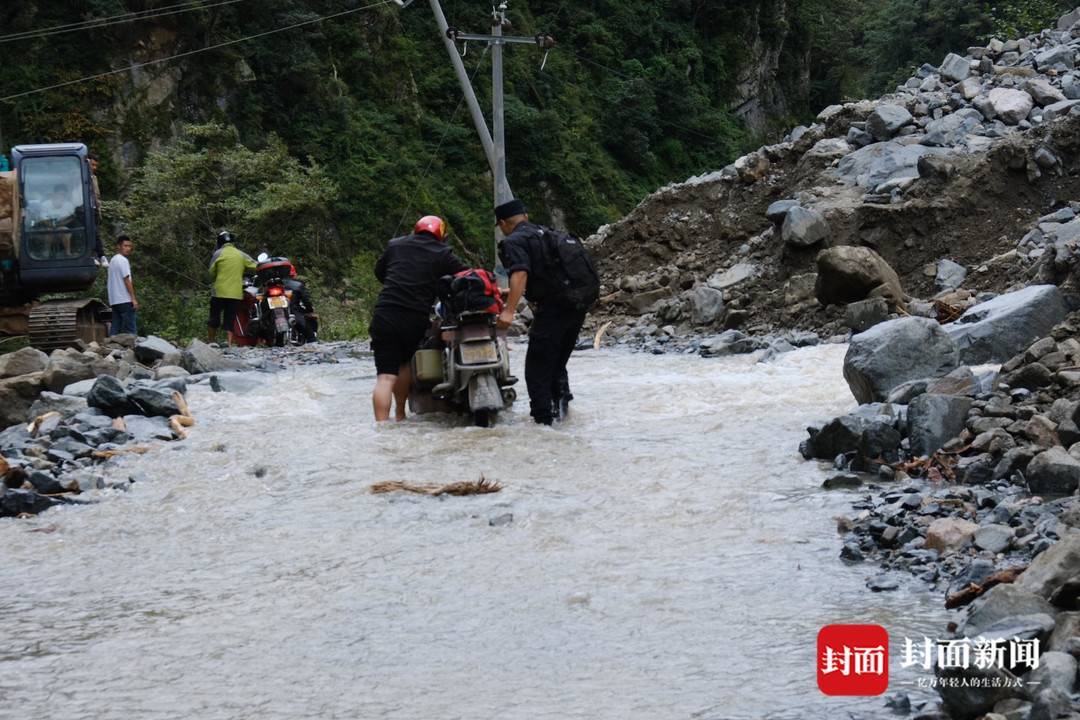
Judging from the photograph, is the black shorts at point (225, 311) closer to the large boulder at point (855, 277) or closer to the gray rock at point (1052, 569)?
the large boulder at point (855, 277)

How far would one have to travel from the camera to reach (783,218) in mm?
18234

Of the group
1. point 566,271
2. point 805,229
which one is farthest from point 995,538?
point 805,229

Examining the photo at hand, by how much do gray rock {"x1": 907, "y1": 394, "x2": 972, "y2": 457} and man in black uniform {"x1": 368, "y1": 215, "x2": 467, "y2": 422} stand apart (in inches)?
146

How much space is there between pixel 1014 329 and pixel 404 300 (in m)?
4.66

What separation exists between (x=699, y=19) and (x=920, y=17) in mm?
13348

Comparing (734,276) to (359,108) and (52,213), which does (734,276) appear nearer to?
(52,213)

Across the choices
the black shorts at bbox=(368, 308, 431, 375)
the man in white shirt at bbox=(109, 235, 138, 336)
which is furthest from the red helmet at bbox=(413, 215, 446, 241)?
the man in white shirt at bbox=(109, 235, 138, 336)

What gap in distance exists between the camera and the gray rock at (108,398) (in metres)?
9.91

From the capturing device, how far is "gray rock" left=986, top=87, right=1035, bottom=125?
61.7 ft

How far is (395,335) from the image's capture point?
32.5 feet

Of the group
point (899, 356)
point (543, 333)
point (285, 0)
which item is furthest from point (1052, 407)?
point (285, 0)

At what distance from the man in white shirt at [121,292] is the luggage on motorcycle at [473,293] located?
955cm

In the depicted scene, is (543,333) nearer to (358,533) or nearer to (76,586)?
(358,533)

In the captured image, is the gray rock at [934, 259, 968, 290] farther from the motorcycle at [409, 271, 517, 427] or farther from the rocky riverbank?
the rocky riverbank
